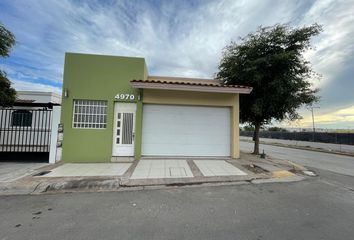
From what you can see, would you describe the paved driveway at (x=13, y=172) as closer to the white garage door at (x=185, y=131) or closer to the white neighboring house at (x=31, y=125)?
the white neighboring house at (x=31, y=125)

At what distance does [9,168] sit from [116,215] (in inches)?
258

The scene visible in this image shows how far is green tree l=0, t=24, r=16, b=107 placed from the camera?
765 centimetres

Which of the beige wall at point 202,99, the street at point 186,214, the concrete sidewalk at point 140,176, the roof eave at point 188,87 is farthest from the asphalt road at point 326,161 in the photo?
the roof eave at point 188,87

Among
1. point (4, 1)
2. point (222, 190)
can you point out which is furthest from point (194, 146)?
point (4, 1)

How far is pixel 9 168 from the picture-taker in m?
7.73

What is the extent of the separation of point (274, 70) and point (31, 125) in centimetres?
1423

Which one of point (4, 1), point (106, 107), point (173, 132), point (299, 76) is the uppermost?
point (4, 1)

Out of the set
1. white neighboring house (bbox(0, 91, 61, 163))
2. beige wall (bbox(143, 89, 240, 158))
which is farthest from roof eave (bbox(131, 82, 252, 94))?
white neighboring house (bbox(0, 91, 61, 163))

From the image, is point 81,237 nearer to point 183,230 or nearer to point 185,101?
point 183,230

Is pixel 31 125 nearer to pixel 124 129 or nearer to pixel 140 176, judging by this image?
pixel 124 129

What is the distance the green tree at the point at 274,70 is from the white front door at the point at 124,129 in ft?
20.7

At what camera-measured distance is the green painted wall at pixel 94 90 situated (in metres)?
9.02

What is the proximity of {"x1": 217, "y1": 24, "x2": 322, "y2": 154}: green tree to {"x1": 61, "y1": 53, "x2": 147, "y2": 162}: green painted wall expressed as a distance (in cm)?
586

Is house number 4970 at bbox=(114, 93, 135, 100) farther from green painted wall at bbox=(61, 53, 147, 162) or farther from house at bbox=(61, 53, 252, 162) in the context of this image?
green painted wall at bbox=(61, 53, 147, 162)
